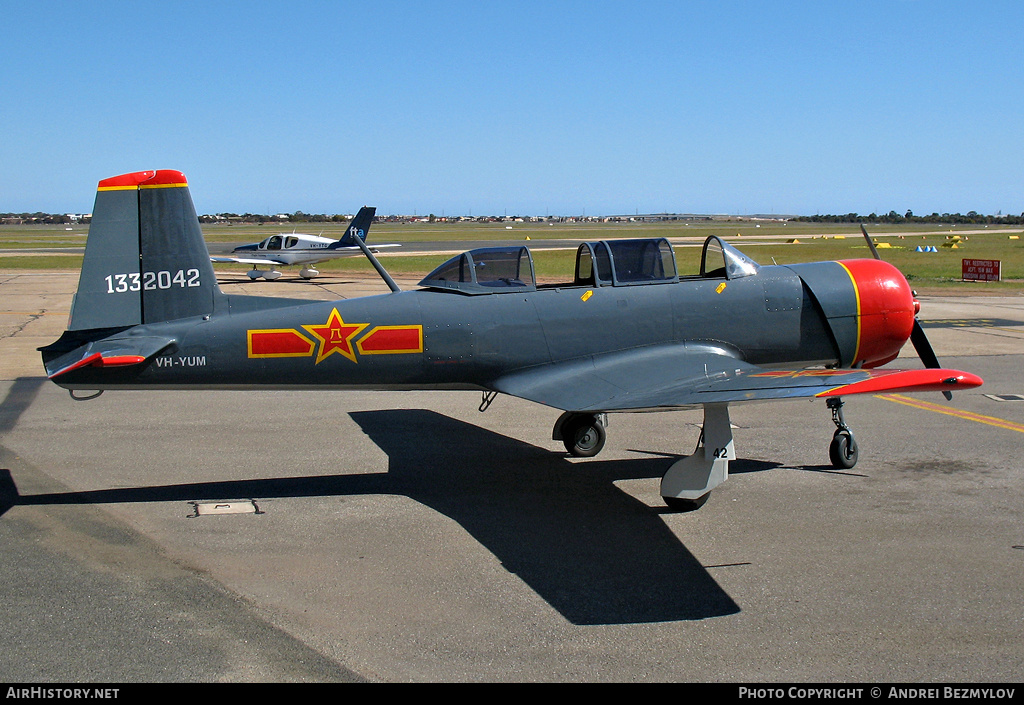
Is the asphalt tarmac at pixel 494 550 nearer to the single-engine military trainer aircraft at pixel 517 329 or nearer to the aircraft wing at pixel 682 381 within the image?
the single-engine military trainer aircraft at pixel 517 329

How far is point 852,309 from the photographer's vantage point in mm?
9078

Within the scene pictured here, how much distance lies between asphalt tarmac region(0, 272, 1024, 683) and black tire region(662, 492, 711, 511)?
0.36ft

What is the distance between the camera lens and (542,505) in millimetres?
8133

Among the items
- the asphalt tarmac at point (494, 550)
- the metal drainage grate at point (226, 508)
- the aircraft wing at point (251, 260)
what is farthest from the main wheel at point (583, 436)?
the aircraft wing at point (251, 260)

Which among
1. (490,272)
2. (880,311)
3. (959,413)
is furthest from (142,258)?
(959,413)

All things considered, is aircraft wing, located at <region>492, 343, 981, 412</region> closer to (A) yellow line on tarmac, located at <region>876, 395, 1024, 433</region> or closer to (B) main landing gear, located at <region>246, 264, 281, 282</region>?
(A) yellow line on tarmac, located at <region>876, 395, 1024, 433</region>

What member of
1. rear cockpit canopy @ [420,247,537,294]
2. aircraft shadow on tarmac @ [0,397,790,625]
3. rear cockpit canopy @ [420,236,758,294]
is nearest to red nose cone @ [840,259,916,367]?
rear cockpit canopy @ [420,236,758,294]

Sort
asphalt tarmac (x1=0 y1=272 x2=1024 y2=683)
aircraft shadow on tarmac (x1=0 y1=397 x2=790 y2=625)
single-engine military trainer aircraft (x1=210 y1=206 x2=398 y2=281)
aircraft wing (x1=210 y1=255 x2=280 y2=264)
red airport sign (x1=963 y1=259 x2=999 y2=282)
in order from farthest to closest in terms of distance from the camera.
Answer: single-engine military trainer aircraft (x1=210 y1=206 x2=398 y2=281) < aircraft wing (x1=210 y1=255 x2=280 y2=264) < red airport sign (x1=963 y1=259 x2=999 y2=282) < aircraft shadow on tarmac (x1=0 y1=397 x2=790 y2=625) < asphalt tarmac (x1=0 y1=272 x2=1024 y2=683)

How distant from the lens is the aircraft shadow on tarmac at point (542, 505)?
240 inches

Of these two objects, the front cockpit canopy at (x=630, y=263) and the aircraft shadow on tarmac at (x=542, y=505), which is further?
the front cockpit canopy at (x=630, y=263)

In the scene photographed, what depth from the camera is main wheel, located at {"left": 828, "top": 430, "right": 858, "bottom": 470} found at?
9.12m

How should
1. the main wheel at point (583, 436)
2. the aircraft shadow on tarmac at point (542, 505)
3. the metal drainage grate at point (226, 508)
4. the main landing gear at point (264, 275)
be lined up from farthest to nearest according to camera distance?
the main landing gear at point (264, 275), the main wheel at point (583, 436), the metal drainage grate at point (226, 508), the aircraft shadow on tarmac at point (542, 505)

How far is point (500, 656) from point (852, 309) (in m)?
5.89

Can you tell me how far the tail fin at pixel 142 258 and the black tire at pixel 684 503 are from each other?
484cm
